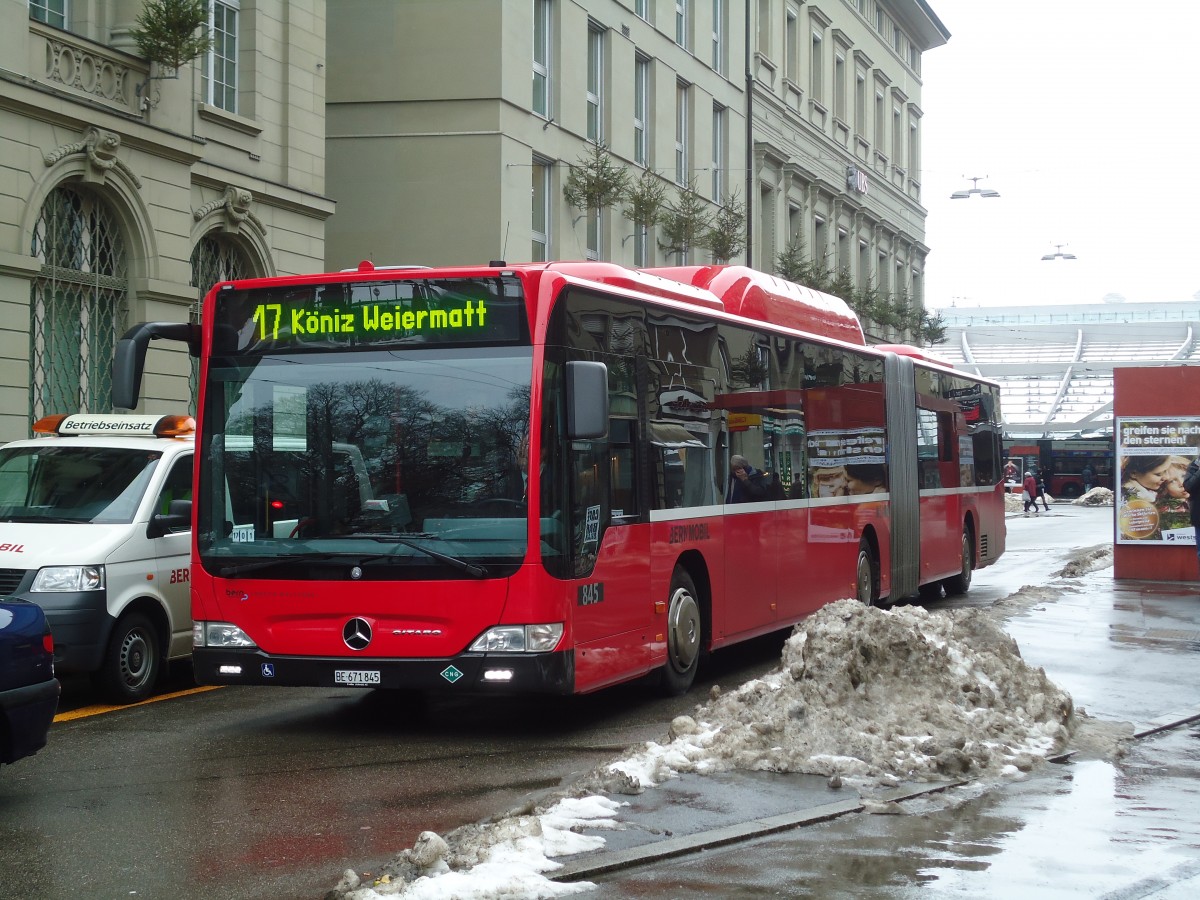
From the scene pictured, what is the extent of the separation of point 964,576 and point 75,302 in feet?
39.2

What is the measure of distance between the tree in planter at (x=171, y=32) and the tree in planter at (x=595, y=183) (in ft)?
37.3

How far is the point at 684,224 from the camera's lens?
34062mm

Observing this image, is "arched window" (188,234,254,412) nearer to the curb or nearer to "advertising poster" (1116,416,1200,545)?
"advertising poster" (1116,416,1200,545)

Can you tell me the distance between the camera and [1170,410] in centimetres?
2066

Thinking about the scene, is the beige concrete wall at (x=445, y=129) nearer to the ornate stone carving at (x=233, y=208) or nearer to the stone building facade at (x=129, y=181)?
the stone building facade at (x=129, y=181)

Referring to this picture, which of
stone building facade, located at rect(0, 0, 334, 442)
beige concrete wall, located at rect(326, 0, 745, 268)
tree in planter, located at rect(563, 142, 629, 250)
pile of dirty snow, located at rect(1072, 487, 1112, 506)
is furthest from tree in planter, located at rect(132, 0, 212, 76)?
pile of dirty snow, located at rect(1072, 487, 1112, 506)

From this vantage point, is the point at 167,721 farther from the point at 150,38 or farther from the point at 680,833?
the point at 150,38

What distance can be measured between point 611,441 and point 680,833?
3560 mm

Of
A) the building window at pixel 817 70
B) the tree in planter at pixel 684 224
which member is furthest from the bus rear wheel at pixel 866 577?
the building window at pixel 817 70

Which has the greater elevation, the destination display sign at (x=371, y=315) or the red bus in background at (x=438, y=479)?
the destination display sign at (x=371, y=315)

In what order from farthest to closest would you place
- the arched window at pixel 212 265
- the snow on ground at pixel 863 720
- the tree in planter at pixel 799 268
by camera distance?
the tree in planter at pixel 799 268, the arched window at pixel 212 265, the snow on ground at pixel 863 720

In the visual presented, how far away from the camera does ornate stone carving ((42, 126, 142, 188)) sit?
19156 millimetres

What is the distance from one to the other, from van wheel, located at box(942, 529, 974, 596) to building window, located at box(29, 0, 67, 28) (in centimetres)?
1310

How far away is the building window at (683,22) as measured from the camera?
37125 mm
